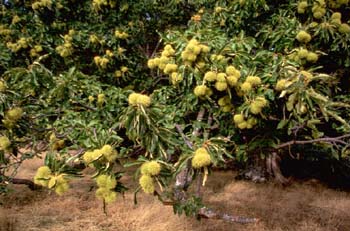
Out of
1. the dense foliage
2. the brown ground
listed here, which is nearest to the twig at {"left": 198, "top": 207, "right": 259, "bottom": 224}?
the dense foliage

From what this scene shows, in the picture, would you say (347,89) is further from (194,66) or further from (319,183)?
(319,183)

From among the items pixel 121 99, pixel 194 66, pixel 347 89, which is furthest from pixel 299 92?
pixel 347 89

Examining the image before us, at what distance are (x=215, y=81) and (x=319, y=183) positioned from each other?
592 cm

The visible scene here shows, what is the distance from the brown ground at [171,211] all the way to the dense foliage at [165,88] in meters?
1.37

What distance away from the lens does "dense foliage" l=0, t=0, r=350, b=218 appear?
1.85 metres

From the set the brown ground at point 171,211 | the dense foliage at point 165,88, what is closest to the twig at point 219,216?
the dense foliage at point 165,88

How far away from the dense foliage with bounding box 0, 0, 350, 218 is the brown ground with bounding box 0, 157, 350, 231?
137cm

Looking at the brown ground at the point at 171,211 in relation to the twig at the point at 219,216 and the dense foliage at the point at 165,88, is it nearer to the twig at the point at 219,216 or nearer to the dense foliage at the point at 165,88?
the dense foliage at the point at 165,88

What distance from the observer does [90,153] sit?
1.76m

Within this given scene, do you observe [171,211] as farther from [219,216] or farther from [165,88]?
[165,88]

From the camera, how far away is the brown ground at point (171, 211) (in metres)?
4.82

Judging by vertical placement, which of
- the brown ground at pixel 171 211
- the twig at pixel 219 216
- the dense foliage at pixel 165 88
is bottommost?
the brown ground at pixel 171 211

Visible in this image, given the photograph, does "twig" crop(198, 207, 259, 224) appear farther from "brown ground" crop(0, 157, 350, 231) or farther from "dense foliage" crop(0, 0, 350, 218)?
"brown ground" crop(0, 157, 350, 231)

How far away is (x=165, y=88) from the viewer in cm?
330
